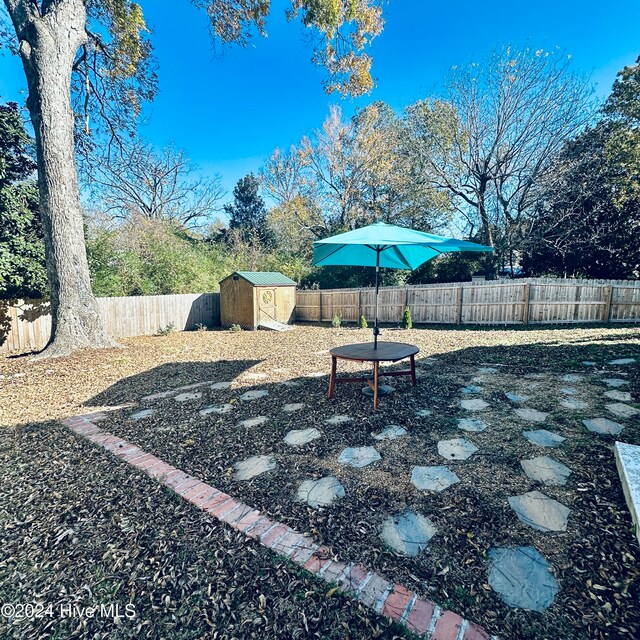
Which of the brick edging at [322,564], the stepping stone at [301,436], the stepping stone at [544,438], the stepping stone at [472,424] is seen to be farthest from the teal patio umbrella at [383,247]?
the brick edging at [322,564]

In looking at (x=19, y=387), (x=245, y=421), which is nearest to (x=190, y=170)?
(x=19, y=387)

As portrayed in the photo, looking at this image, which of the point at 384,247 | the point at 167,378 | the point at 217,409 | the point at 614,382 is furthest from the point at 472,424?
the point at 167,378

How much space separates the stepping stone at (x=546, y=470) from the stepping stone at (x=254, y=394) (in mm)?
2823

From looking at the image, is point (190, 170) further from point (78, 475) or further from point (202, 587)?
point (202, 587)

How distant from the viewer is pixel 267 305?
11531mm

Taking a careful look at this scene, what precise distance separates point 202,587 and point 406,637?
91cm

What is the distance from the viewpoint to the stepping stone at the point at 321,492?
2061mm

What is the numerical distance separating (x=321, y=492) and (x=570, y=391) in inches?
130

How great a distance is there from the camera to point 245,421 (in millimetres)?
3385

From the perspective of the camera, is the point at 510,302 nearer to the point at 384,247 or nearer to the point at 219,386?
the point at 384,247

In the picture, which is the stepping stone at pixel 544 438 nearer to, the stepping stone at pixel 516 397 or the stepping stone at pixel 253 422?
the stepping stone at pixel 516 397

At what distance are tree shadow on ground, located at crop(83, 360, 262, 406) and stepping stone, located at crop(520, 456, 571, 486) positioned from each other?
3.94 m

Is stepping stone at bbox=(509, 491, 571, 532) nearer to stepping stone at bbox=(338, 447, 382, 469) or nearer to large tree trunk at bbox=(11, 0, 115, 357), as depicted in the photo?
stepping stone at bbox=(338, 447, 382, 469)

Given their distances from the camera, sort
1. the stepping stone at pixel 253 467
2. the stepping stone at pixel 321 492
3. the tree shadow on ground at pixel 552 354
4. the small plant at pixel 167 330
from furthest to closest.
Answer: the small plant at pixel 167 330, the tree shadow on ground at pixel 552 354, the stepping stone at pixel 253 467, the stepping stone at pixel 321 492
